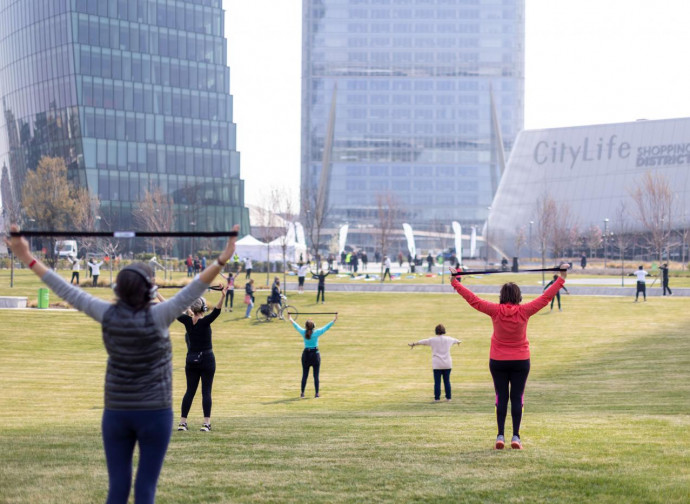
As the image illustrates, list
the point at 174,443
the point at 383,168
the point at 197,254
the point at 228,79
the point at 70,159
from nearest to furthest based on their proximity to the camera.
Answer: the point at 174,443, the point at 197,254, the point at 70,159, the point at 228,79, the point at 383,168

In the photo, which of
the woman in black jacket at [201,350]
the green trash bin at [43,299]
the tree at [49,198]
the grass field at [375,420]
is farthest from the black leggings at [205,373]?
the tree at [49,198]

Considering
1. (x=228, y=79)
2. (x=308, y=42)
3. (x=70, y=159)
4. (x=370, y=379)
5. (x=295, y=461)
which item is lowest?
(x=370, y=379)

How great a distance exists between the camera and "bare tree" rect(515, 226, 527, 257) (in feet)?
341

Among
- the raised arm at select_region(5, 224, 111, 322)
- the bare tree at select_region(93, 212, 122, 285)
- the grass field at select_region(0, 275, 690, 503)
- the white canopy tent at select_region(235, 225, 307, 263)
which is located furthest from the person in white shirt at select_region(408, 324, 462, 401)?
the white canopy tent at select_region(235, 225, 307, 263)

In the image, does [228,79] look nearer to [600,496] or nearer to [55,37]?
[55,37]

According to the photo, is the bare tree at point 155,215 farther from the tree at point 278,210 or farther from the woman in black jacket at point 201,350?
the woman in black jacket at point 201,350

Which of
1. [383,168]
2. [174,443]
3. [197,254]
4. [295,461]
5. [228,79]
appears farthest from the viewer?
[383,168]

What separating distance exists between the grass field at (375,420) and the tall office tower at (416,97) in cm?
14751

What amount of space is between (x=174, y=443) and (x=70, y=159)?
94.7 m

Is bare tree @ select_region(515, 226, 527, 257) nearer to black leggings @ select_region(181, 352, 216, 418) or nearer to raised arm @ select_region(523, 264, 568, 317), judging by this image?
black leggings @ select_region(181, 352, 216, 418)

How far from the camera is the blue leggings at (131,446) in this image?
18.6ft

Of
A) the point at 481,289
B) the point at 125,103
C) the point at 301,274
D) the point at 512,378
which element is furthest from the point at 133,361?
the point at 125,103

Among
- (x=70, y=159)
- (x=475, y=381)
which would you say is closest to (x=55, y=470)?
(x=475, y=381)

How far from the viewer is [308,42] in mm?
189000
